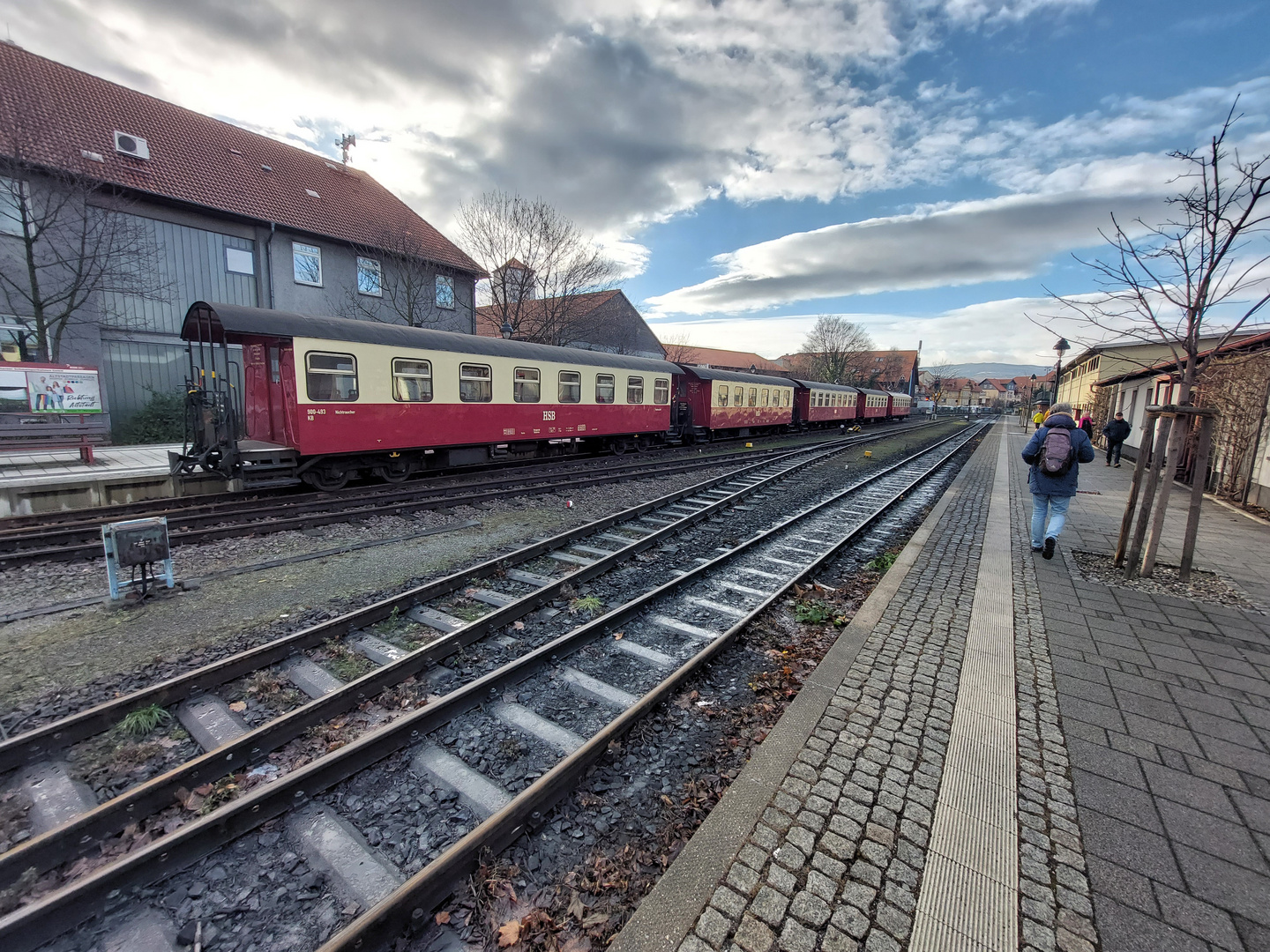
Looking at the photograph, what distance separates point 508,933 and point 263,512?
26.7 feet

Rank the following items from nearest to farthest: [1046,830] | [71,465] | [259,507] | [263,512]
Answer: [1046,830] → [263,512] → [259,507] → [71,465]

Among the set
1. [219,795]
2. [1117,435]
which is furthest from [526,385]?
[1117,435]

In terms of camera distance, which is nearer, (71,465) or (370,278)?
(71,465)

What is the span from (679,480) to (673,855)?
997 cm

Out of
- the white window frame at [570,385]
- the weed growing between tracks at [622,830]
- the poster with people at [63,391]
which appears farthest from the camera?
the white window frame at [570,385]

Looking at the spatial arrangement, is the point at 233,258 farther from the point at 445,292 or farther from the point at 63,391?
the point at 63,391

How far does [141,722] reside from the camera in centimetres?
321

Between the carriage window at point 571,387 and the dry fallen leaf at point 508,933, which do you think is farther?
the carriage window at point 571,387

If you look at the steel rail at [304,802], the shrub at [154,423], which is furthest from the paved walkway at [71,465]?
the steel rail at [304,802]

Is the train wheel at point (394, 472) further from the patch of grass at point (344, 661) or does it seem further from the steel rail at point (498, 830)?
the steel rail at point (498, 830)

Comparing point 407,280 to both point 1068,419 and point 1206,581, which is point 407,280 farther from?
point 1206,581

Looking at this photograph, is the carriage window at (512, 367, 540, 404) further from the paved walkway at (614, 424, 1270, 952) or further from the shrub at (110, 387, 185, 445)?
the shrub at (110, 387, 185, 445)

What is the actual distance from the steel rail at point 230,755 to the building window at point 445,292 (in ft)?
75.3

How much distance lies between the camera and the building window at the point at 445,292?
24298 millimetres
